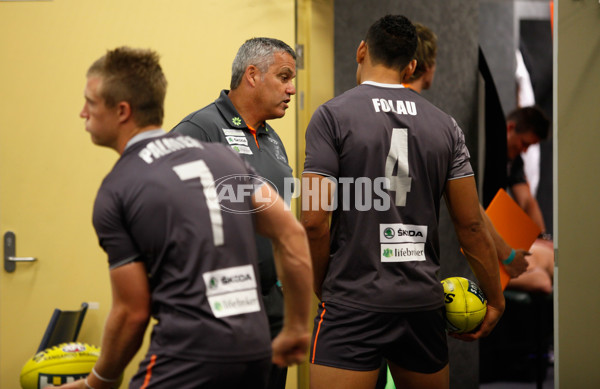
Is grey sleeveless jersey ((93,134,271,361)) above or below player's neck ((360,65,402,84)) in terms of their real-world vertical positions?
below

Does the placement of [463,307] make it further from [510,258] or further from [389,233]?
[510,258]

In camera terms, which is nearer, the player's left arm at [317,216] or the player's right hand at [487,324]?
the player's left arm at [317,216]

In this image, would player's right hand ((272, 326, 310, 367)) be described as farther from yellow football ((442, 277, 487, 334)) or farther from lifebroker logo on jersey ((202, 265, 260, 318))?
yellow football ((442, 277, 487, 334))

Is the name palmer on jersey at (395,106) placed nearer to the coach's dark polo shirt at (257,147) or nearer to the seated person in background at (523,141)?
the coach's dark polo shirt at (257,147)

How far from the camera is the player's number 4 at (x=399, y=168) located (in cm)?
217

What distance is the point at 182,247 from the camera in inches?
58.4

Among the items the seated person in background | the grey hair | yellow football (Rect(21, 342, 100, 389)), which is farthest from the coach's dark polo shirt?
the seated person in background

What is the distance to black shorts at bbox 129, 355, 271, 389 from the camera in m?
1.47

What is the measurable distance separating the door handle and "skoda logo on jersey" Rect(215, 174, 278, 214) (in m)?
2.10

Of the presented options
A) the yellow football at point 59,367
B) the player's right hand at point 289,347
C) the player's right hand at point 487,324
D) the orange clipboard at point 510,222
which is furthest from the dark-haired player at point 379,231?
the yellow football at point 59,367

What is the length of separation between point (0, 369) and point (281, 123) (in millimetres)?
1900

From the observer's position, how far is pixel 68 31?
334cm

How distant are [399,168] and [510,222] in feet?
3.58

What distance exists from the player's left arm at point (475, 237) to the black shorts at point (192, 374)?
42.1 inches
